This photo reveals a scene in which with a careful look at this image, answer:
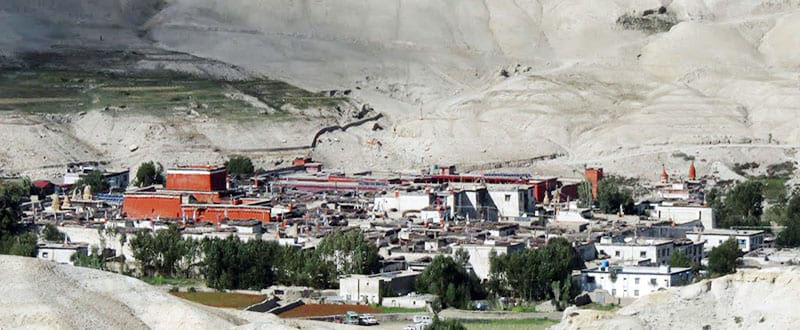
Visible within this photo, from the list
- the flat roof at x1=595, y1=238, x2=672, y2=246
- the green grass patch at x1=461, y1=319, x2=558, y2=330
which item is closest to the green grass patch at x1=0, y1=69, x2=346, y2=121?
the flat roof at x1=595, y1=238, x2=672, y2=246

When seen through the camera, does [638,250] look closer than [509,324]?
No

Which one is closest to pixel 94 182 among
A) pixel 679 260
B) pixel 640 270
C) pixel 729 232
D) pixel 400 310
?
pixel 729 232

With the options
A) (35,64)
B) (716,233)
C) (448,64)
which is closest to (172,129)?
(35,64)

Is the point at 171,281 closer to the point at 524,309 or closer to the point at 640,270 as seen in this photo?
the point at 524,309

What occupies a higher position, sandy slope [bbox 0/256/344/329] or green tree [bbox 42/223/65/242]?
green tree [bbox 42/223/65/242]

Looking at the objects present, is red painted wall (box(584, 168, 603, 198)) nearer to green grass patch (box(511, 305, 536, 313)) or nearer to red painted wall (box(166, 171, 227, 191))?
red painted wall (box(166, 171, 227, 191))

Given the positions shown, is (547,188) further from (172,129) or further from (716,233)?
(172,129)
